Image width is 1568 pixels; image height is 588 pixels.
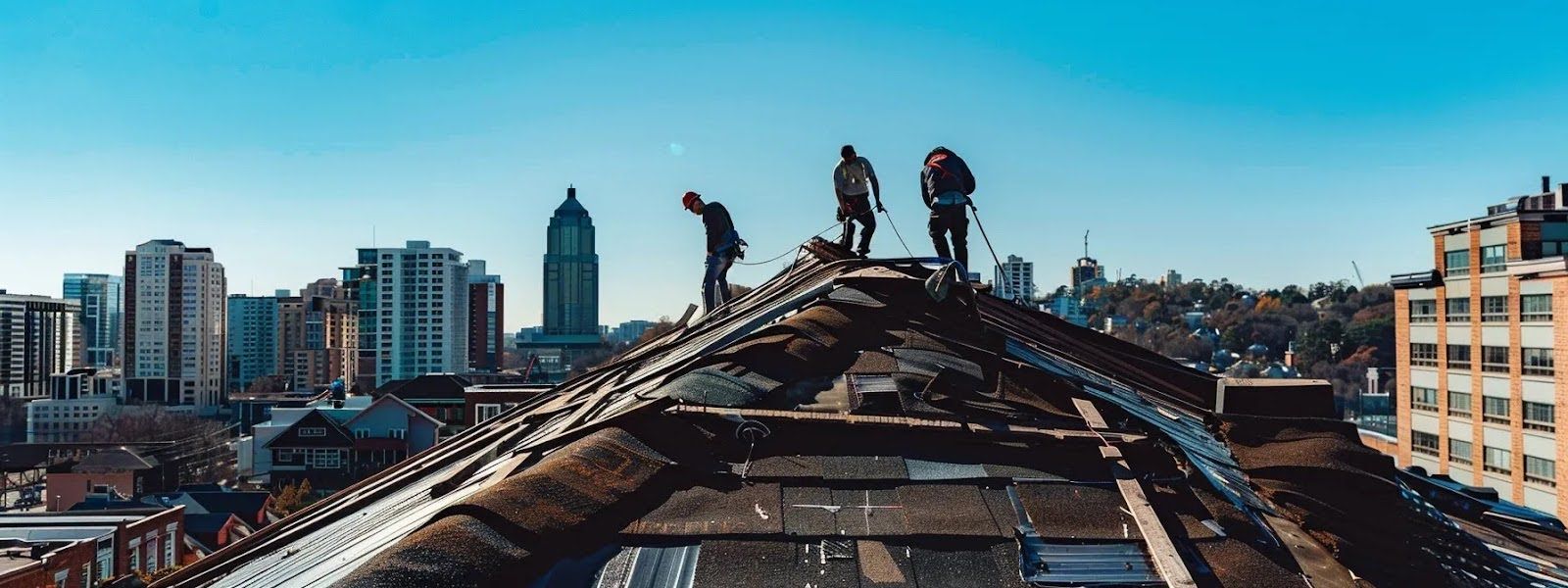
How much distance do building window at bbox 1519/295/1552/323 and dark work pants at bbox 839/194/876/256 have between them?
93.9ft

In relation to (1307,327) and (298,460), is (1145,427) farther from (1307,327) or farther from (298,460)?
(1307,327)

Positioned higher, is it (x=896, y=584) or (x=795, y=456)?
(x=795, y=456)

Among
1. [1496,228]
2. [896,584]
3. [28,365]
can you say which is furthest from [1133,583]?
[28,365]

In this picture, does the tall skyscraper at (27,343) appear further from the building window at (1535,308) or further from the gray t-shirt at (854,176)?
the building window at (1535,308)

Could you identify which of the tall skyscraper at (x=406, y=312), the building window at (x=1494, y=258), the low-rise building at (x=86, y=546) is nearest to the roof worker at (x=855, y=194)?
the low-rise building at (x=86, y=546)

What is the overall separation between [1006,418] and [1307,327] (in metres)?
119

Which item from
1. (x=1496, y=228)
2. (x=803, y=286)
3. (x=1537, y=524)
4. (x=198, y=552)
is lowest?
(x=198, y=552)

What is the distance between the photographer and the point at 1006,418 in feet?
15.8

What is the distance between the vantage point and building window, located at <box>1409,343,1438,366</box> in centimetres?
3872

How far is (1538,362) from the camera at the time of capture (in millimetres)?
32281

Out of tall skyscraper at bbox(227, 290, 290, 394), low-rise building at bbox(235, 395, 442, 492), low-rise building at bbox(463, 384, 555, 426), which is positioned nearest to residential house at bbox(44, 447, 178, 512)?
low-rise building at bbox(235, 395, 442, 492)

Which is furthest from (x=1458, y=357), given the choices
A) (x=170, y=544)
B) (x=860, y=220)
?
(x=170, y=544)

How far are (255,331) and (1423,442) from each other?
666 ft

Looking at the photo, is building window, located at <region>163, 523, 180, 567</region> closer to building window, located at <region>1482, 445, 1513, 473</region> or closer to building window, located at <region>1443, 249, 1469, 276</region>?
building window, located at <region>1482, 445, 1513, 473</region>
